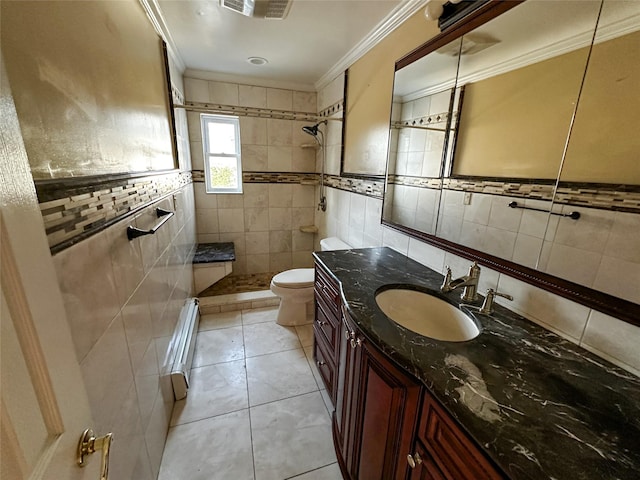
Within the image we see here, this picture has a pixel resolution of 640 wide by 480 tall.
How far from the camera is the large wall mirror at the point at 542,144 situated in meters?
0.79

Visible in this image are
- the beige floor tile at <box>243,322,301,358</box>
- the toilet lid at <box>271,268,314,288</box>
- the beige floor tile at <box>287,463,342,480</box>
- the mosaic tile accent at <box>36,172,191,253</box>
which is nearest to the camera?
the mosaic tile accent at <box>36,172,191,253</box>

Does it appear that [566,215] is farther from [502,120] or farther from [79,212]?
[79,212]

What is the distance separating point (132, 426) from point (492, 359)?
128 centimetres

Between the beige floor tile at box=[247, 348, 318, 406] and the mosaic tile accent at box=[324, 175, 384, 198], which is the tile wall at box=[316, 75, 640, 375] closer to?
the mosaic tile accent at box=[324, 175, 384, 198]

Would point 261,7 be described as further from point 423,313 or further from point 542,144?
point 423,313

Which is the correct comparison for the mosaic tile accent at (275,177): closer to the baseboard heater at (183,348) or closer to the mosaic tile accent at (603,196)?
the baseboard heater at (183,348)

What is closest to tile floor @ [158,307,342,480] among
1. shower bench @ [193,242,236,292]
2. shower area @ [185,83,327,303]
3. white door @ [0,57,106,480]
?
shower bench @ [193,242,236,292]

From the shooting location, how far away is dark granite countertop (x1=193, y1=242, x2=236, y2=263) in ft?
8.86

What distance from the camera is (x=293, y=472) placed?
130cm

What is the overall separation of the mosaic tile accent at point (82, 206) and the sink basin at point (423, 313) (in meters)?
1.06

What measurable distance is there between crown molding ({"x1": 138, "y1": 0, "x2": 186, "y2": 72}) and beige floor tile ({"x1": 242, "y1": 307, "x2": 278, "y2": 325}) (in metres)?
2.28

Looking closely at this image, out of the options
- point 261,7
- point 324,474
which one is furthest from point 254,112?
point 324,474

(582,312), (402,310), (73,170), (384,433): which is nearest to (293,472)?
(384,433)

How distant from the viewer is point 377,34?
179 cm
